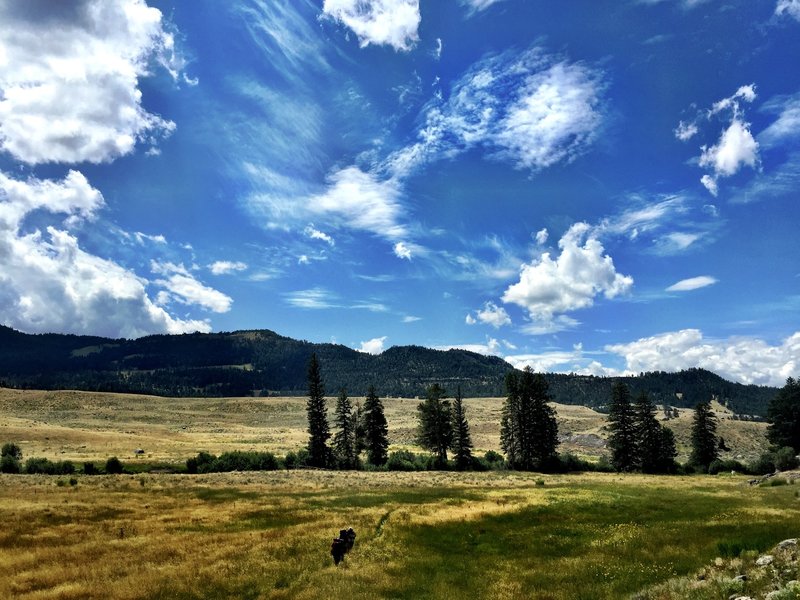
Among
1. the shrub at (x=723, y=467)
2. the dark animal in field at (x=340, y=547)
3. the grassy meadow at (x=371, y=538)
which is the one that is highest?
the dark animal in field at (x=340, y=547)

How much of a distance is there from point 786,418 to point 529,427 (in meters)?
41.9

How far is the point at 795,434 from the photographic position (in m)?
79.2

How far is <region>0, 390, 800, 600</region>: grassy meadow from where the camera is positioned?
57.7 feet

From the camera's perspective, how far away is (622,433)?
3337 inches

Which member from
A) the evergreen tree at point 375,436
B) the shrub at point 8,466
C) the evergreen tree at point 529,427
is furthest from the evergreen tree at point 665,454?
the shrub at point 8,466

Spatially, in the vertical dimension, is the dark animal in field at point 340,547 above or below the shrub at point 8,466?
above

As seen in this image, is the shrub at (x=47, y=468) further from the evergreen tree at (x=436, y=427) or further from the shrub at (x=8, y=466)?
the evergreen tree at (x=436, y=427)

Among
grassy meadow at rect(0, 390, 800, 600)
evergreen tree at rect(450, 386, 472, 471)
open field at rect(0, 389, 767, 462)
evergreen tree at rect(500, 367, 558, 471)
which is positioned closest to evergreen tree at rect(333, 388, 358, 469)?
evergreen tree at rect(450, 386, 472, 471)

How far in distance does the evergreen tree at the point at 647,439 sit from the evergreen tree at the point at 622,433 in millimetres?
936

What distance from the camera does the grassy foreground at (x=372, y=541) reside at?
17656mm

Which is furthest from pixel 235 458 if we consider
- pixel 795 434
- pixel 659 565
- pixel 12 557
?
pixel 795 434

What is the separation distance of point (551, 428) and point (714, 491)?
37627 millimetres

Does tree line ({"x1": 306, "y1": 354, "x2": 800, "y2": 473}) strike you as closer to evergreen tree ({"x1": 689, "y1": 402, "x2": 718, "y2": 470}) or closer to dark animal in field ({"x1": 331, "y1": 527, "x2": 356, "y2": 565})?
evergreen tree ({"x1": 689, "y1": 402, "x2": 718, "y2": 470})

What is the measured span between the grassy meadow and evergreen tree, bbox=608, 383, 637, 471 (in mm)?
31979
